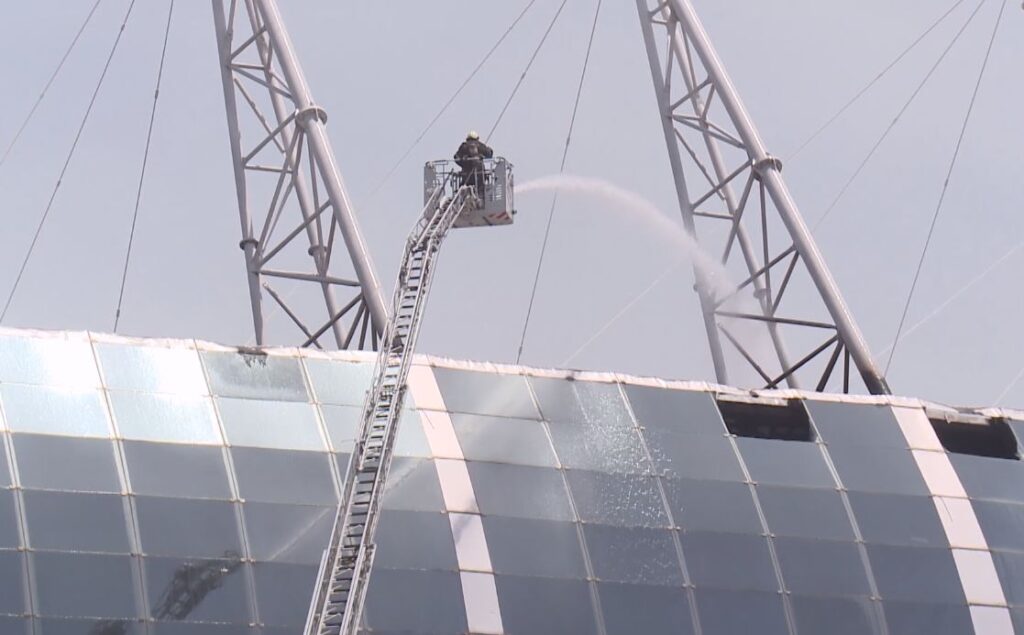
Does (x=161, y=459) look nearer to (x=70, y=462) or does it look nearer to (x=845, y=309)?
(x=70, y=462)

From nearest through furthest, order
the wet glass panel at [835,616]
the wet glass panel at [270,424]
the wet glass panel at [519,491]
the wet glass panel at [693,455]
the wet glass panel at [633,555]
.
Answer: the wet glass panel at [270,424]
the wet glass panel at [633,555]
the wet glass panel at [519,491]
the wet glass panel at [835,616]
the wet glass panel at [693,455]

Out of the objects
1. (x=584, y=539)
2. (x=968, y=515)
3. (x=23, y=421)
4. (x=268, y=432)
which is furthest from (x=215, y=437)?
(x=968, y=515)

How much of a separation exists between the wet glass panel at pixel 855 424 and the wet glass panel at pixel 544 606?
8942 mm

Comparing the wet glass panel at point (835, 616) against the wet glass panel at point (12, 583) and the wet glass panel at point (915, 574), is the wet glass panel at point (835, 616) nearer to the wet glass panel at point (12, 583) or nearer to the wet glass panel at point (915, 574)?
the wet glass panel at point (915, 574)

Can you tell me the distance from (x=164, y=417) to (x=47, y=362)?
2953mm

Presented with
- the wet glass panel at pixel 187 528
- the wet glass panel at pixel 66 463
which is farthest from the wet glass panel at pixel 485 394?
the wet glass panel at pixel 66 463

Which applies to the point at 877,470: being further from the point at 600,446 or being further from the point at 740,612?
the point at 600,446

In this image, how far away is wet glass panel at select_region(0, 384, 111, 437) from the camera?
43.7m

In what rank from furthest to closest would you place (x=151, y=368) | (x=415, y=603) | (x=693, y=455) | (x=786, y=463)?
(x=786, y=463)
(x=693, y=455)
(x=151, y=368)
(x=415, y=603)

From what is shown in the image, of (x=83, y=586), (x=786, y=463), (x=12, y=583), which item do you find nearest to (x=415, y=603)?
(x=83, y=586)

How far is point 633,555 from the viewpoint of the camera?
151 feet

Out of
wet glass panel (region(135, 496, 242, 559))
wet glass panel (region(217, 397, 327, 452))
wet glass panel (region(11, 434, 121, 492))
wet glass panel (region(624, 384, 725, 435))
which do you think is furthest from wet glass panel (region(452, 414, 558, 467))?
wet glass panel (region(11, 434, 121, 492))

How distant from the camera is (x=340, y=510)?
4116 centimetres

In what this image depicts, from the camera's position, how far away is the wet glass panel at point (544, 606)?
4397 cm
